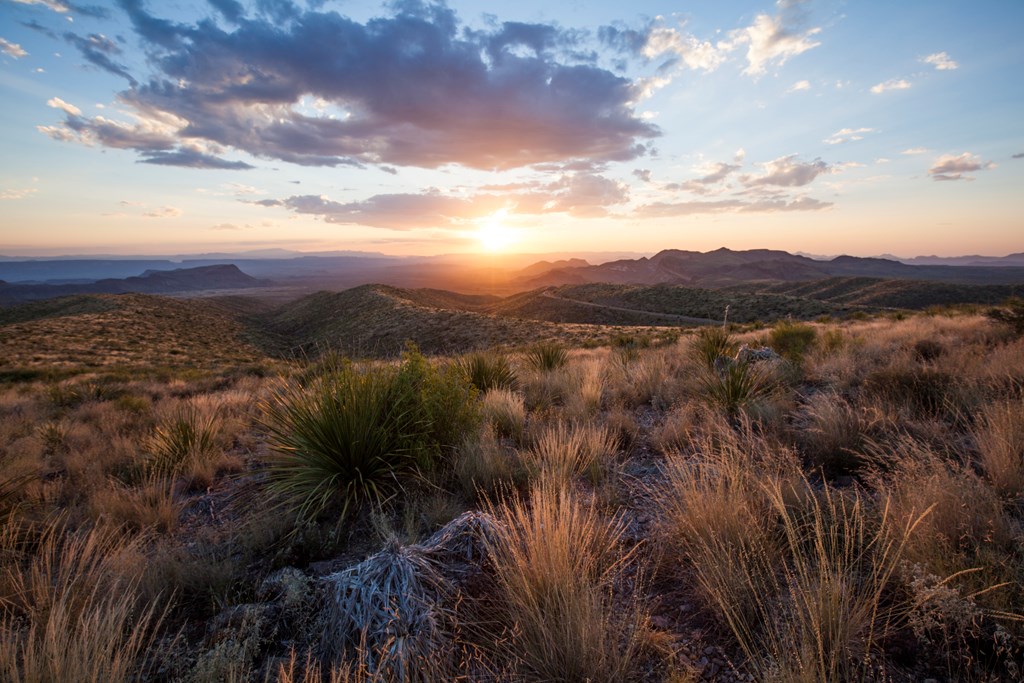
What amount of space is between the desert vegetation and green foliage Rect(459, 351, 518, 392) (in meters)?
1.10

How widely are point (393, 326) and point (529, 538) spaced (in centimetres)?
4736

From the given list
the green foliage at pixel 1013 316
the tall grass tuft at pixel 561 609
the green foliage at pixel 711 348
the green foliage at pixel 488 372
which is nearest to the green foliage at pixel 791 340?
the green foliage at pixel 711 348

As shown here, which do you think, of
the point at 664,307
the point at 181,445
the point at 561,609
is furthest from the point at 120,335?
the point at 664,307

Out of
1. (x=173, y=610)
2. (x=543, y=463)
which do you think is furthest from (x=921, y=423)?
(x=173, y=610)

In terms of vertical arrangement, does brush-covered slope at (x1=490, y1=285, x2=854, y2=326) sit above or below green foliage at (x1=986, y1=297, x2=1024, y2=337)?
below

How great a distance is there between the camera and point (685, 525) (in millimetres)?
3012

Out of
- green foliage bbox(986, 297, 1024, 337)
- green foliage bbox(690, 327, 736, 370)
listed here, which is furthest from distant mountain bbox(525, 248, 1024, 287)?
green foliage bbox(690, 327, 736, 370)

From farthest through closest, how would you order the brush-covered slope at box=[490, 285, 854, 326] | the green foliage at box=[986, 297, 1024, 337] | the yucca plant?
the brush-covered slope at box=[490, 285, 854, 326] → the green foliage at box=[986, 297, 1024, 337] → the yucca plant

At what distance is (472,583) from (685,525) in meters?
1.45

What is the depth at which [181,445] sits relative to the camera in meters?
5.57

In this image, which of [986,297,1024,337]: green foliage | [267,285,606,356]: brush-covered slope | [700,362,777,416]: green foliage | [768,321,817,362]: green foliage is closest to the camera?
[700,362,777,416]: green foliage

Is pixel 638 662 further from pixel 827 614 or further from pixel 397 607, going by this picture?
pixel 397 607

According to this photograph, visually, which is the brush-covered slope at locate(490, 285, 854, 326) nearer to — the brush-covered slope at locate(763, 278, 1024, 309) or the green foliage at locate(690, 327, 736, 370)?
the brush-covered slope at locate(763, 278, 1024, 309)

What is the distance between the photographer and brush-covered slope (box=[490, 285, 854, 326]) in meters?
46.2
